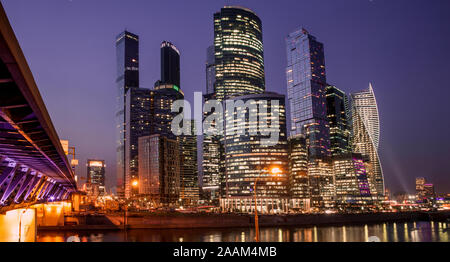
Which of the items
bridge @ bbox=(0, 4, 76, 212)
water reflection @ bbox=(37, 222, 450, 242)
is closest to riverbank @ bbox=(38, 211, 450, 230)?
water reflection @ bbox=(37, 222, 450, 242)

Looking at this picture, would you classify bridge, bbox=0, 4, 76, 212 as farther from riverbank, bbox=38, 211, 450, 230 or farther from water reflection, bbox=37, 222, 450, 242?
riverbank, bbox=38, 211, 450, 230

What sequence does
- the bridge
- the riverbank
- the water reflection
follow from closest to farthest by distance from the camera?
1. the bridge
2. the water reflection
3. the riverbank

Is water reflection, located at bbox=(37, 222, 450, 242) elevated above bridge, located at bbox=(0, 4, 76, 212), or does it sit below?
below

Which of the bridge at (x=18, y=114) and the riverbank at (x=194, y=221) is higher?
the bridge at (x=18, y=114)

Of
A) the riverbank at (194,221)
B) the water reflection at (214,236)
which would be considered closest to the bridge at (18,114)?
the water reflection at (214,236)

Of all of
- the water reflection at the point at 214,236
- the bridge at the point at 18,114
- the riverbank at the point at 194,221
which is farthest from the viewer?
the riverbank at the point at 194,221

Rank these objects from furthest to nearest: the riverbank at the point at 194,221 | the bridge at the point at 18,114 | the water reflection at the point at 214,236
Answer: the riverbank at the point at 194,221
the water reflection at the point at 214,236
the bridge at the point at 18,114

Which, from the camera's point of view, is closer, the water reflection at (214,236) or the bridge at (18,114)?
the bridge at (18,114)

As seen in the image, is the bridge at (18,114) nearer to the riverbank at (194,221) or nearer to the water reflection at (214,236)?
the water reflection at (214,236)
